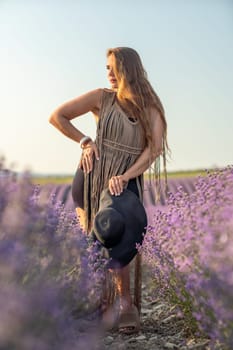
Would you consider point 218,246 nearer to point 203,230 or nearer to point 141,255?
point 203,230

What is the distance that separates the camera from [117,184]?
3900 millimetres

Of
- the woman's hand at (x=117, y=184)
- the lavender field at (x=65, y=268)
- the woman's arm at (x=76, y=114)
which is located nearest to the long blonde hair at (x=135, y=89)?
the woman's arm at (x=76, y=114)

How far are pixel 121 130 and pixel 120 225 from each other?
2.11 ft

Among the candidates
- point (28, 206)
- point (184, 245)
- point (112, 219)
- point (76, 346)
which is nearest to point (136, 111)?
point (112, 219)

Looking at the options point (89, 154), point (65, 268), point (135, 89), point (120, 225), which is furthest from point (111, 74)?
point (65, 268)

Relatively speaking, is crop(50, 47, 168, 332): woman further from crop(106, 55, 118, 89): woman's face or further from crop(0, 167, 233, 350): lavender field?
crop(0, 167, 233, 350): lavender field

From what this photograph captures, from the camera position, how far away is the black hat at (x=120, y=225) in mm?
3770

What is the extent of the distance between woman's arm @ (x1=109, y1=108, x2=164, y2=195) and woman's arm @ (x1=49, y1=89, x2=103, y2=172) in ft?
0.89

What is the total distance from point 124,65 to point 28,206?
173cm

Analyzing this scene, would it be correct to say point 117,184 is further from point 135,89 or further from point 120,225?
point 135,89

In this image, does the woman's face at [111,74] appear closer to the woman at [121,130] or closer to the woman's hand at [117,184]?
Result: the woman at [121,130]

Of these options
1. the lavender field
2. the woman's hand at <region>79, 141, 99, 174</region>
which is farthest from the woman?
the lavender field

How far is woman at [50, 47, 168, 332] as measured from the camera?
4.04 metres

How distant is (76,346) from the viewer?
2.37 m
